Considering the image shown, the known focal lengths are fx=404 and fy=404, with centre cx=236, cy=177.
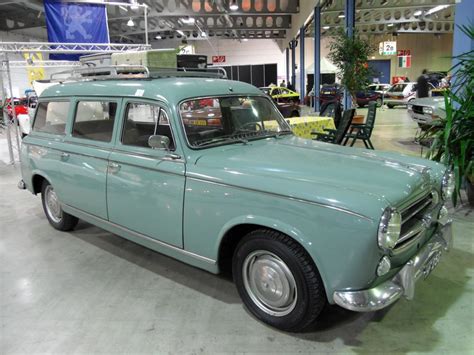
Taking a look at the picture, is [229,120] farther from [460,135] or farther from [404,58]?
[404,58]

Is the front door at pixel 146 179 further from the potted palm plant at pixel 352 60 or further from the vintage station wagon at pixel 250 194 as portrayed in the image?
the potted palm plant at pixel 352 60

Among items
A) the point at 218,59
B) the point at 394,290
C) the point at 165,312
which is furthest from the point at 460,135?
the point at 218,59


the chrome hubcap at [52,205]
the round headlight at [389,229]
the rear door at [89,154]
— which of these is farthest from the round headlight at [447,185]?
the chrome hubcap at [52,205]

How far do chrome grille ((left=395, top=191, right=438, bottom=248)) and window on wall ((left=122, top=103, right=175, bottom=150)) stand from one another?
6.14 ft

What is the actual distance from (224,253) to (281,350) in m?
0.81

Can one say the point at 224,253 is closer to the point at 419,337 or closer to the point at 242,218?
the point at 242,218

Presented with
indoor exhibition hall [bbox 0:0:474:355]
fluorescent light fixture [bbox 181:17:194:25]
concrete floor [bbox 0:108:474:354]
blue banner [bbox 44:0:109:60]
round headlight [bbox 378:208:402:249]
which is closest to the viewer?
round headlight [bbox 378:208:402:249]

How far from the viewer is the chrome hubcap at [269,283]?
8.96ft

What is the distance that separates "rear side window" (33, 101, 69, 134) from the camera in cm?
446

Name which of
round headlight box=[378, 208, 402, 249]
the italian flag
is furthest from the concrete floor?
the italian flag

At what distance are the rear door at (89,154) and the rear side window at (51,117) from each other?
0.25m

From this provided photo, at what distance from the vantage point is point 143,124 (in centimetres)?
362

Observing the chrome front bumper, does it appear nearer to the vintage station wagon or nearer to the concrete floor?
the vintage station wagon

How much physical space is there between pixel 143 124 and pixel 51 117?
1.70 meters
